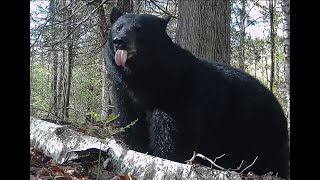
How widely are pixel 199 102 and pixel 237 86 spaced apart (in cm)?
58

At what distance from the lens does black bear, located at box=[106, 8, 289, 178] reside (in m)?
5.01

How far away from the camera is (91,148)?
3.31 meters

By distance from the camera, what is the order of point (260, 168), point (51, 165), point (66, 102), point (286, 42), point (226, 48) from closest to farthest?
1. point (286, 42)
2. point (51, 165)
3. point (260, 168)
4. point (226, 48)
5. point (66, 102)

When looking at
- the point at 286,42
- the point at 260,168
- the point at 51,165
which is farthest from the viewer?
the point at 260,168

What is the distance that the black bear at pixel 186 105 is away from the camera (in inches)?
197

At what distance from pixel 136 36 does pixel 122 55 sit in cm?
29

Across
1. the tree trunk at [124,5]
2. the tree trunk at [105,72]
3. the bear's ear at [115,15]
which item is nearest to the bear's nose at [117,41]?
the bear's ear at [115,15]

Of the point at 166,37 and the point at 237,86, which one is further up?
the point at 166,37

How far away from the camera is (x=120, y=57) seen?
16.7 ft

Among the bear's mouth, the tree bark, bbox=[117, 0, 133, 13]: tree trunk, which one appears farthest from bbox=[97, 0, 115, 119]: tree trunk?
the tree bark
